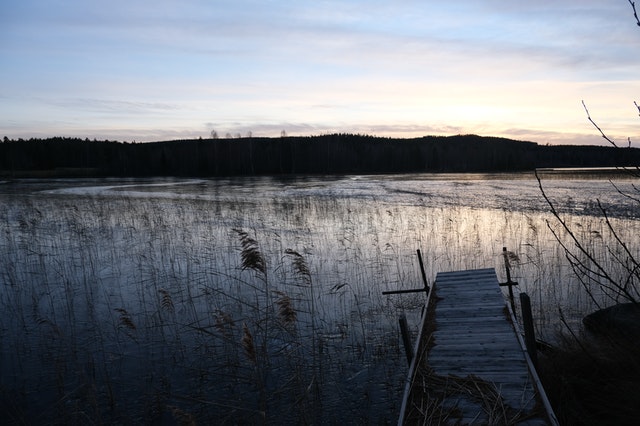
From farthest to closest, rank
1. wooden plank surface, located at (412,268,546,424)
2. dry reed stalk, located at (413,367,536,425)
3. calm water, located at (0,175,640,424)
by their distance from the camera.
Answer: calm water, located at (0,175,640,424), wooden plank surface, located at (412,268,546,424), dry reed stalk, located at (413,367,536,425)

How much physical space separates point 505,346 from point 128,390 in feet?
17.3

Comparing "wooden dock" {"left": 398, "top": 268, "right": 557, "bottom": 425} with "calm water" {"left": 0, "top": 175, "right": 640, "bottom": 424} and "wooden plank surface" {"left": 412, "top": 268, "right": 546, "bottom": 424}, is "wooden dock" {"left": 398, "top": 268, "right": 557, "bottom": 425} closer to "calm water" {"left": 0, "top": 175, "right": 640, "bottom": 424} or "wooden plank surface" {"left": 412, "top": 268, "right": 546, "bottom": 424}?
"wooden plank surface" {"left": 412, "top": 268, "right": 546, "bottom": 424}

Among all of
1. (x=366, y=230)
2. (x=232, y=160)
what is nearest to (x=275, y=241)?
(x=366, y=230)

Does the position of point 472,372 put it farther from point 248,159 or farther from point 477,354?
point 248,159

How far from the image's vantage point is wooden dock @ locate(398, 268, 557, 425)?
412cm

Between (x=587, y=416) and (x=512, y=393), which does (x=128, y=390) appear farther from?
(x=587, y=416)

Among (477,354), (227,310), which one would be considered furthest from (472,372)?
(227,310)

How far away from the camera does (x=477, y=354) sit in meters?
5.36

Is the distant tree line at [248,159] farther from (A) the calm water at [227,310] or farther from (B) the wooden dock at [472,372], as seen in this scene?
(B) the wooden dock at [472,372]

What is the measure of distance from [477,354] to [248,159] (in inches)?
4046

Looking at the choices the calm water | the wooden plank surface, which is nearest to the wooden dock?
the wooden plank surface

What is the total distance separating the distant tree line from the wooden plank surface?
299 ft

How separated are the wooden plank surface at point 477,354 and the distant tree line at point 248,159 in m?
91.2

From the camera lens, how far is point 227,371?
694 centimetres
